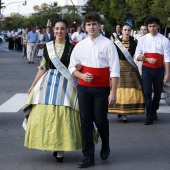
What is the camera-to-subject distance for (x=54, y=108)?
26.8 feet

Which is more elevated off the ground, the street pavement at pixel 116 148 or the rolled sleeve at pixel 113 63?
the rolled sleeve at pixel 113 63

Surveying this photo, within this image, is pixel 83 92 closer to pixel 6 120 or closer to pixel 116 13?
pixel 6 120

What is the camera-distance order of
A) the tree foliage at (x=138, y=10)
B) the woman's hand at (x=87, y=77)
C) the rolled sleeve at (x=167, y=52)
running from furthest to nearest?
the tree foliage at (x=138, y=10) → the rolled sleeve at (x=167, y=52) → the woman's hand at (x=87, y=77)

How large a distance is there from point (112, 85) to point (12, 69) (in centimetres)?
1931

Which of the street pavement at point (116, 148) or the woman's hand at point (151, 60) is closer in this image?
the street pavement at point (116, 148)

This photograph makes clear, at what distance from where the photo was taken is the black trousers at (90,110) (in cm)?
800

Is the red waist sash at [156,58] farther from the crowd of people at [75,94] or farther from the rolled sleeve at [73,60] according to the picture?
the rolled sleeve at [73,60]

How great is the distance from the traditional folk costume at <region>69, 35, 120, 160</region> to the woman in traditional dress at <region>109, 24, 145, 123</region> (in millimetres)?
3845

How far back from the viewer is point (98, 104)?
802 cm

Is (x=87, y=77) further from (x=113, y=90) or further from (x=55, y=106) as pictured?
(x=55, y=106)

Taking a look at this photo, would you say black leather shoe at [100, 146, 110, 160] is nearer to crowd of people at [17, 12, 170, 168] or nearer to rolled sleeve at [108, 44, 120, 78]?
crowd of people at [17, 12, 170, 168]

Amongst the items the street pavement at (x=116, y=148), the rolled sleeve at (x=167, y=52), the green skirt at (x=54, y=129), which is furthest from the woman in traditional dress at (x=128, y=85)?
the green skirt at (x=54, y=129)

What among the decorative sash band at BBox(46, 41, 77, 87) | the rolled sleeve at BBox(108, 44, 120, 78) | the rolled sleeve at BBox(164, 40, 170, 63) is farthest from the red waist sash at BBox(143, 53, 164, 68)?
the rolled sleeve at BBox(108, 44, 120, 78)

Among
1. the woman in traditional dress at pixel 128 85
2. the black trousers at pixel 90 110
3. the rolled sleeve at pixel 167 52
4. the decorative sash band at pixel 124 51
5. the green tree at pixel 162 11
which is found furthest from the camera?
the green tree at pixel 162 11
